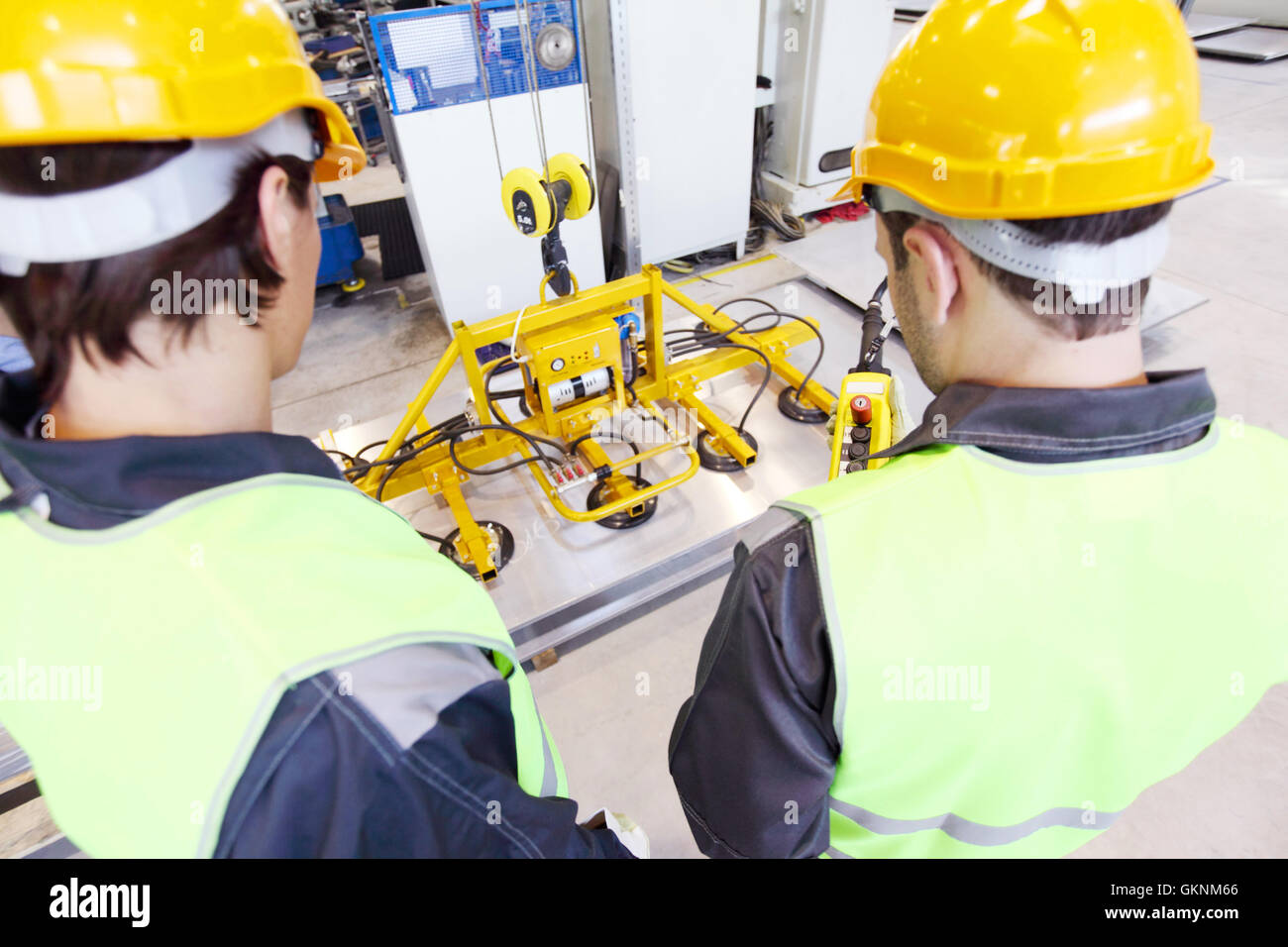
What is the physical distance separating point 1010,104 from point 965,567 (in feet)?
1.77

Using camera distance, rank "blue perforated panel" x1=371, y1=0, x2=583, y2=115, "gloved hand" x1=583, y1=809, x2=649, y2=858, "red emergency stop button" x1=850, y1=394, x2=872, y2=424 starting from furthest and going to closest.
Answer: "blue perforated panel" x1=371, y1=0, x2=583, y2=115
"red emergency stop button" x1=850, y1=394, x2=872, y2=424
"gloved hand" x1=583, y1=809, x2=649, y2=858

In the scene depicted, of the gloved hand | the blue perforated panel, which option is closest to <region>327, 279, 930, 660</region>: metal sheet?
the gloved hand

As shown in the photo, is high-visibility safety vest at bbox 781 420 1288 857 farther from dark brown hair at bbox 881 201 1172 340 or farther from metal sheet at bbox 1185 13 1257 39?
metal sheet at bbox 1185 13 1257 39

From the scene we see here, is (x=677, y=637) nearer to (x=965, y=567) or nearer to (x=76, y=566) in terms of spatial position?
(x=965, y=567)

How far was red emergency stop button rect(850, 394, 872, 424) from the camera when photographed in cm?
162

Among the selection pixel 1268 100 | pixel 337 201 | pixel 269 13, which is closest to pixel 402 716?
pixel 269 13

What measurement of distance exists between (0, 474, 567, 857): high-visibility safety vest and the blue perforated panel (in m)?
2.85

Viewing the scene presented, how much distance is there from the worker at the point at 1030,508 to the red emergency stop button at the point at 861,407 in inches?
29.2

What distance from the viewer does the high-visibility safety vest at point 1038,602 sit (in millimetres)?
746

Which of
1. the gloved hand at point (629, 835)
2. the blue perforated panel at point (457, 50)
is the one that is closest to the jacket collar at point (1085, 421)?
the gloved hand at point (629, 835)

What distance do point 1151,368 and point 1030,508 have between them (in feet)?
12.2

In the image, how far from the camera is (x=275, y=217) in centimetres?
79

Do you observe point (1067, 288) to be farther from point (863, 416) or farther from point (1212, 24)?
point (1212, 24)

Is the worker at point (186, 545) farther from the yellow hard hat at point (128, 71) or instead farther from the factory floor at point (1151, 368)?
the factory floor at point (1151, 368)
